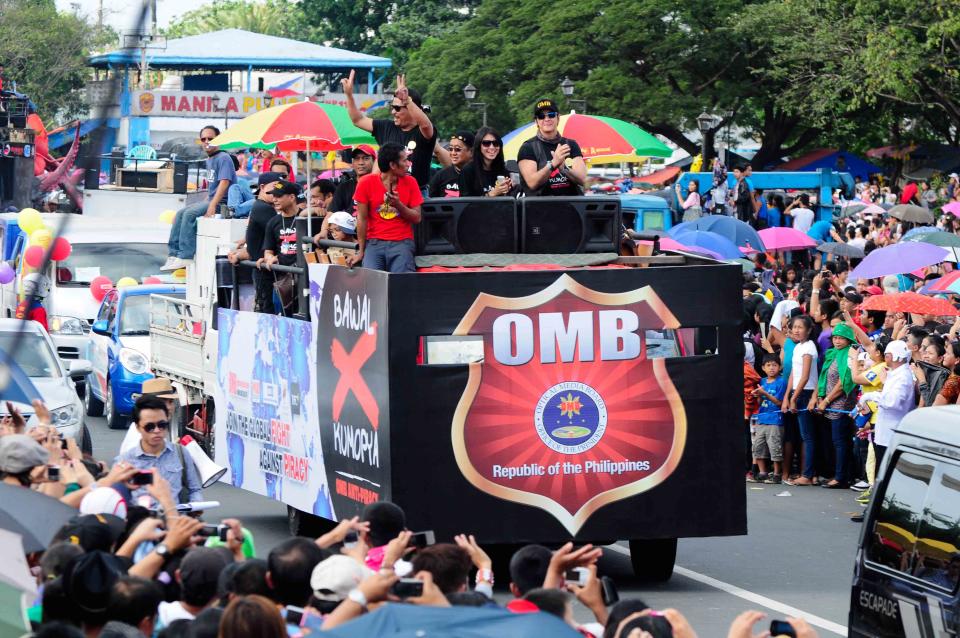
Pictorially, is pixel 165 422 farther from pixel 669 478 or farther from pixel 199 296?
pixel 199 296

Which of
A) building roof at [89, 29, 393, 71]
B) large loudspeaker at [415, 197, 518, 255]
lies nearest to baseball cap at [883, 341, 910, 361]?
large loudspeaker at [415, 197, 518, 255]

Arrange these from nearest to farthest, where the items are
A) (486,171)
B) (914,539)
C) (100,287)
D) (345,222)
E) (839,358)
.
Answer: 1. (914,539)
2. (345,222)
3. (486,171)
4. (839,358)
5. (100,287)

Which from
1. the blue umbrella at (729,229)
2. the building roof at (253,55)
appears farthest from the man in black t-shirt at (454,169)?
the building roof at (253,55)

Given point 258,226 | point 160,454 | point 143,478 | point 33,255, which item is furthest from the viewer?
point 33,255

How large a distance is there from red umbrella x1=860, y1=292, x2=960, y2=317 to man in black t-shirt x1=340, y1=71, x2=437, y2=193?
516 centimetres

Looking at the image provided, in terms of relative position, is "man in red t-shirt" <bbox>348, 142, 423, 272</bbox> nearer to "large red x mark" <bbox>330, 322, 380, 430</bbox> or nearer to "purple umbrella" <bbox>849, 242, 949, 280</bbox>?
"large red x mark" <bbox>330, 322, 380, 430</bbox>

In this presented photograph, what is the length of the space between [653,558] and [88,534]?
6.23 metres

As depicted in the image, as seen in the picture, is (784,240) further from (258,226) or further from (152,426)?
(152,426)

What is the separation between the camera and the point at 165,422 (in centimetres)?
1004

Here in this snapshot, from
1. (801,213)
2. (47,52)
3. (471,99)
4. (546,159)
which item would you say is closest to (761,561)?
(546,159)

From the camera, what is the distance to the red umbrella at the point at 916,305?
16.7 metres

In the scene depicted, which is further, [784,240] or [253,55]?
[253,55]

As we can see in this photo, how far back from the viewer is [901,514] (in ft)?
27.7

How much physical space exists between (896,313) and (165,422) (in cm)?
971
